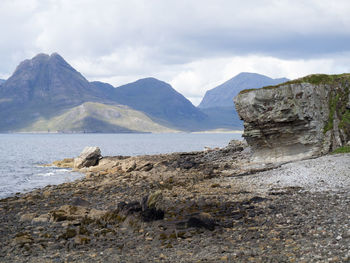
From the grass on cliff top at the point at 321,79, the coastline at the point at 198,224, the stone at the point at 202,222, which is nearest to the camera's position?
the coastline at the point at 198,224

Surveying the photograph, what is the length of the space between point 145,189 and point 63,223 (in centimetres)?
1108

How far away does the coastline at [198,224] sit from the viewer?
1352cm

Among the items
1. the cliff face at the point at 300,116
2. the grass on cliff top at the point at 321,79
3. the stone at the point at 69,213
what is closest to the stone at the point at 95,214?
the stone at the point at 69,213

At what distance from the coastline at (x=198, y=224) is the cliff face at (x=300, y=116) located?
348 inches

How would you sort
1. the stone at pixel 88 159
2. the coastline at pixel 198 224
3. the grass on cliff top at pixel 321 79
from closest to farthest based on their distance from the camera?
the coastline at pixel 198 224 < the grass on cliff top at pixel 321 79 < the stone at pixel 88 159

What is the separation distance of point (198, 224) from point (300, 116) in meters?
23.6

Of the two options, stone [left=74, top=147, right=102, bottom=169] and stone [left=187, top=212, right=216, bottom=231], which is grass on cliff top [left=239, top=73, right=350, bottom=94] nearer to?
stone [left=187, top=212, right=216, bottom=231]

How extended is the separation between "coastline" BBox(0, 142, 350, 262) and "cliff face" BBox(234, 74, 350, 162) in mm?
8831

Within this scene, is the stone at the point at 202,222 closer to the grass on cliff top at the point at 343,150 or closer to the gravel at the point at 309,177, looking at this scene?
the gravel at the point at 309,177

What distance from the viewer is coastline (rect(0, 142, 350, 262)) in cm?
1352

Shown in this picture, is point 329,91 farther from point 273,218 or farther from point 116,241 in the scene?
point 116,241

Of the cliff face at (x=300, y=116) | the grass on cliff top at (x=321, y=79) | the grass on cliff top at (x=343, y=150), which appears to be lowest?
the grass on cliff top at (x=343, y=150)

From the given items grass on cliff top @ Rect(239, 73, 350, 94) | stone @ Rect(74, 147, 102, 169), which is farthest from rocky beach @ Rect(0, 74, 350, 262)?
stone @ Rect(74, 147, 102, 169)

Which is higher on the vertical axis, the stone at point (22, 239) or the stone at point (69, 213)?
the stone at point (69, 213)
